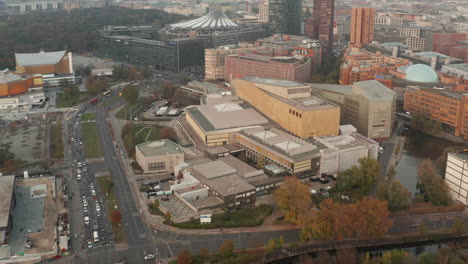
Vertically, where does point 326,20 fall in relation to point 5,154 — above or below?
above

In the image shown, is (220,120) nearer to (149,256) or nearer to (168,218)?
(168,218)

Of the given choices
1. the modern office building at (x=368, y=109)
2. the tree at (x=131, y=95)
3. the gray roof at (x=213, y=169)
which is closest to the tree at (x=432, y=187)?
the modern office building at (x=368, y=109)

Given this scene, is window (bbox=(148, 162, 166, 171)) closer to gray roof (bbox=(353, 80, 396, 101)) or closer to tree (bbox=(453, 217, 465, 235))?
gray roof (bbox=(353, 80, 396, 101))

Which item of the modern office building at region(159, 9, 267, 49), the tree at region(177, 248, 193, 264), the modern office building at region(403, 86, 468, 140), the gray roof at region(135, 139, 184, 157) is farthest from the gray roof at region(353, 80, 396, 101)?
the modern office building at region(159, 9, 267, 49)

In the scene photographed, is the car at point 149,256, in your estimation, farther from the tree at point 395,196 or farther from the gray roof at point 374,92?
the gray roof at point 374,92

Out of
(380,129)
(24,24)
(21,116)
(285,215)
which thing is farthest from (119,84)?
(24,24)

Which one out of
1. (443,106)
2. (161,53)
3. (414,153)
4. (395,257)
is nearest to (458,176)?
(414,153)
